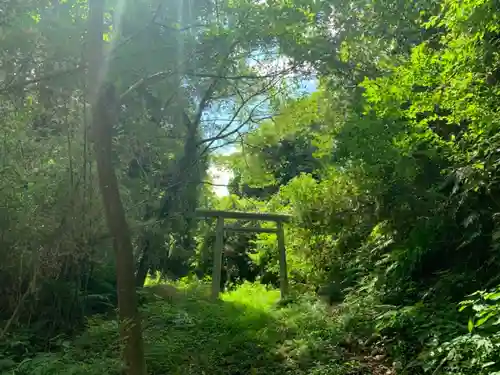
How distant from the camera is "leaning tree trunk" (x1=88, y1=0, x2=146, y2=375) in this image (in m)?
4.02

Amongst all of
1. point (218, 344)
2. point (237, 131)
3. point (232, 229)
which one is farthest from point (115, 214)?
point (232, 229)

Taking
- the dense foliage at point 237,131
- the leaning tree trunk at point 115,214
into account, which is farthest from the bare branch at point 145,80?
the leaning tree trunk at point 115,214

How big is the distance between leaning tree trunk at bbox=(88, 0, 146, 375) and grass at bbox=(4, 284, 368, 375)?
0.26 metres

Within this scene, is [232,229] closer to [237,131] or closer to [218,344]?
[237,131]

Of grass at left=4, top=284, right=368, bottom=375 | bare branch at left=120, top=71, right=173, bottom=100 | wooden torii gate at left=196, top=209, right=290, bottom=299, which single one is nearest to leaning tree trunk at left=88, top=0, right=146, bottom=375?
grass at left=4, top=284, right=368, bottom=375

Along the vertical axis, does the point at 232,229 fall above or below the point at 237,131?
below

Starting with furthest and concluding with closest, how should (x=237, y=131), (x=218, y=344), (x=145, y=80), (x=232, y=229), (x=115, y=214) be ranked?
(x=232, y=229)
(x=237, y=131)
(x=218, y=344)
(x=145, y=80)
(x=115, y=214)

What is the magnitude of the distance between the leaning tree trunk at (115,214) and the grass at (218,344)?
0.85 feet

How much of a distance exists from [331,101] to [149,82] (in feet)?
11.0

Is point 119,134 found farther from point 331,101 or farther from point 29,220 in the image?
point 331,101

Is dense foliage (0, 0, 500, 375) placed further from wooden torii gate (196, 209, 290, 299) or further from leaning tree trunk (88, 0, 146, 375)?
wooden torii gate (196, 209, 290, 299)

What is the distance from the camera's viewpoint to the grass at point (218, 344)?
4820mm

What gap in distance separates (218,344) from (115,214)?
2.54 meters

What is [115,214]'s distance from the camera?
13.4 ft
